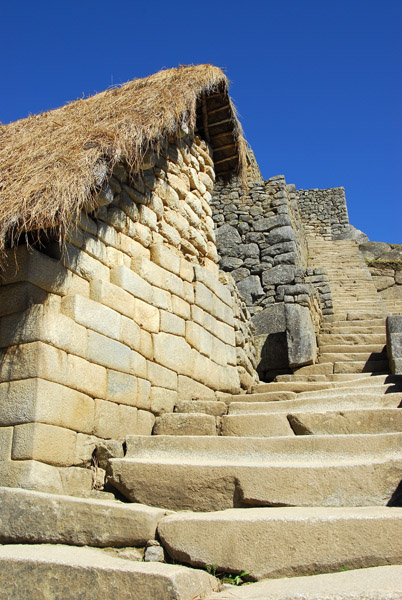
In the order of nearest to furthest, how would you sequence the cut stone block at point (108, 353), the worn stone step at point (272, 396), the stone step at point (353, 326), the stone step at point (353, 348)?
the cut stone block at point (108, 353) < the worn stone step at point (272, 396) < the stone step at point (353, 348) < the stone step at point (353, 326)

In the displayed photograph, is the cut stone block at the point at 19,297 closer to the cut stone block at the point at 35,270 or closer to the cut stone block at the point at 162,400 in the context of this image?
the cut stone block at the point at 35,270

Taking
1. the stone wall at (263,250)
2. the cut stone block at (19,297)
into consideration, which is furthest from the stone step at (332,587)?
the stone wall at (263,250)

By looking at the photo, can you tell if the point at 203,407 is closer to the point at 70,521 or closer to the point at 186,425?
the point at 186,425

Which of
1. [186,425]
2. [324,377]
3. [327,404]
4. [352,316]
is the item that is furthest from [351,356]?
[186,425]

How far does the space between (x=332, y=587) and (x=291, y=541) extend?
14.4 inches

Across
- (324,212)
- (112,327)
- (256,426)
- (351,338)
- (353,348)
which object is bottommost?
(256,426)

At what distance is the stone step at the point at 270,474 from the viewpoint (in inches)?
110

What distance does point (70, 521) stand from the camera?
2695mm

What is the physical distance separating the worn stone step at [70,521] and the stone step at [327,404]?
180cm

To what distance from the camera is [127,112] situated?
4.65 meters

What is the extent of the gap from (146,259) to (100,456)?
1.77 m

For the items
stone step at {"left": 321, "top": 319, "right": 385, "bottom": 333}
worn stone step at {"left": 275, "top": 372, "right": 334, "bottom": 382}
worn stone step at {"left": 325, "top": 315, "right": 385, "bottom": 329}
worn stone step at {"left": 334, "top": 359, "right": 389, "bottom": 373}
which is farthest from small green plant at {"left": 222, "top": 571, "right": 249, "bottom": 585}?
worn stone step at {"left": 325, "top": 315, "right": 385, "bottom": 329}

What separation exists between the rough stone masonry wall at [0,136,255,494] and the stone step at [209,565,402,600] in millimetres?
1385

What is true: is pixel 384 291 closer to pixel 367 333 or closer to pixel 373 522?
pixel 367 333
